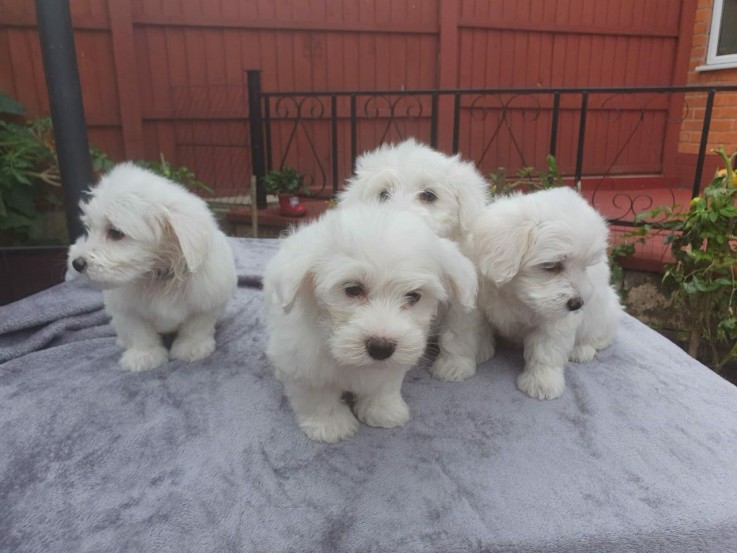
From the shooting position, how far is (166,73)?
22.7 feet

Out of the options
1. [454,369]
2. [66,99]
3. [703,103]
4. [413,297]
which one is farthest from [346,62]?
[413,297]

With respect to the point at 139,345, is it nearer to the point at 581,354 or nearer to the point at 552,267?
the point at 552,267

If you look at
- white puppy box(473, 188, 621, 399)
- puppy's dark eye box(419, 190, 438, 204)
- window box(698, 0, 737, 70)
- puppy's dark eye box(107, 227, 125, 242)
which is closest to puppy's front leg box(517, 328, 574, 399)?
white puppy box(473, 188, 621, 399)

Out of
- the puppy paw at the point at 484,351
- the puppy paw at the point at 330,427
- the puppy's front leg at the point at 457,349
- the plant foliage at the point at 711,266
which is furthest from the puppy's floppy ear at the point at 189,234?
the plant foliage at the point at 711,266

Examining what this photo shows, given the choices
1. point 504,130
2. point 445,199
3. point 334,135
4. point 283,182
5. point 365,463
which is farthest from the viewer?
point 504,130

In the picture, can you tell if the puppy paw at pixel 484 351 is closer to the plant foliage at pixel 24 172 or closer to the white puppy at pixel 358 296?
the white puppy at pixel 358 296

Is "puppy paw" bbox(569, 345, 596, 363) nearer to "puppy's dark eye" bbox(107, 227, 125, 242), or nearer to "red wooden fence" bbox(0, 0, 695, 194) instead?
"puppy's dark eye" bbox(107, 227, 125, 242)

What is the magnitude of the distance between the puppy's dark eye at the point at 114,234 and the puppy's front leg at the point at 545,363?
1.92m

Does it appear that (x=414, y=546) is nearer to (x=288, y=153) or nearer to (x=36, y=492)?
(x=36, y=492)

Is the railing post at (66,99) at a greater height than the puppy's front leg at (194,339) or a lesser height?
greater

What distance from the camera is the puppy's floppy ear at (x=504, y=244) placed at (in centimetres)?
214

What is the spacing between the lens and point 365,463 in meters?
2.01

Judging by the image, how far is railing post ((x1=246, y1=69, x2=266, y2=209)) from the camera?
6.56 metres

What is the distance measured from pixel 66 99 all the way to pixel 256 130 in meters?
3.50
